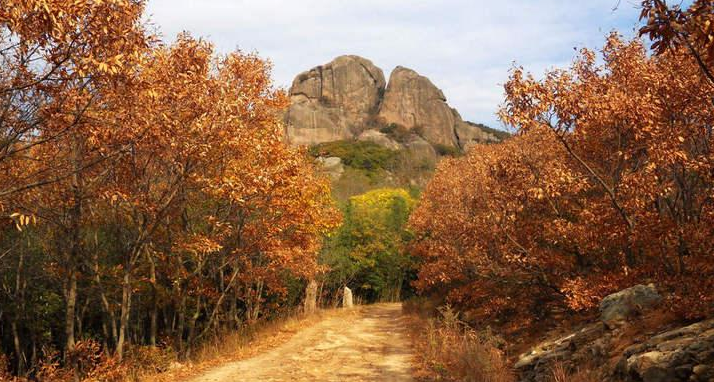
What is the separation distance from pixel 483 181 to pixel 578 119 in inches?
323

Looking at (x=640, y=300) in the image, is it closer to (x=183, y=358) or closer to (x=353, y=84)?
(x=183, y=358)

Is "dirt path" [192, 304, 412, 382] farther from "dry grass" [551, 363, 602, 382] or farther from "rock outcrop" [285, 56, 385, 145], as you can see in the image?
"rock outcrop" [285, 56, 385, 145]

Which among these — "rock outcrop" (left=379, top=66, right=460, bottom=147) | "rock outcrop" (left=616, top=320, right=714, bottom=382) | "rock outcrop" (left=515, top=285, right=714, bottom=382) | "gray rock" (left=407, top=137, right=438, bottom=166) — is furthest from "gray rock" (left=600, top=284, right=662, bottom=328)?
"rock outcrop" (left=379, top=66, right=460, bottom=147)

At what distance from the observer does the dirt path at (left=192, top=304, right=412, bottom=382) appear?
39.9 feet

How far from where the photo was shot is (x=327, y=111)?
110062mm

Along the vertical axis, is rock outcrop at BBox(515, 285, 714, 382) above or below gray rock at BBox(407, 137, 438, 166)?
below

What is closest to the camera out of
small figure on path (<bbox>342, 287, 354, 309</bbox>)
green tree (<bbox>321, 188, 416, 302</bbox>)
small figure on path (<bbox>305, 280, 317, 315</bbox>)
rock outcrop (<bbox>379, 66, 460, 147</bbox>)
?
small figure on path (<bbox>305, 280, 317, 315</bbox>)

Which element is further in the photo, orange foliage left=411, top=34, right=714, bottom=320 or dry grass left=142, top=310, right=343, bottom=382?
dry grass left=142, top=310, right=343, bottom=382

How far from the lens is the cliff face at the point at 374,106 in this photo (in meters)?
109

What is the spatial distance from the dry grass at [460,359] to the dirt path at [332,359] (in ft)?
1.62

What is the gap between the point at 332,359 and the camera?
1440cm

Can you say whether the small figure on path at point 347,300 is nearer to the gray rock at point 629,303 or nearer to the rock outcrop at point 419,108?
the gray rock at point 629,303

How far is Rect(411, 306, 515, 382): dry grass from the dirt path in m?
0.49

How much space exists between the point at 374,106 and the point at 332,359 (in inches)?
4222
